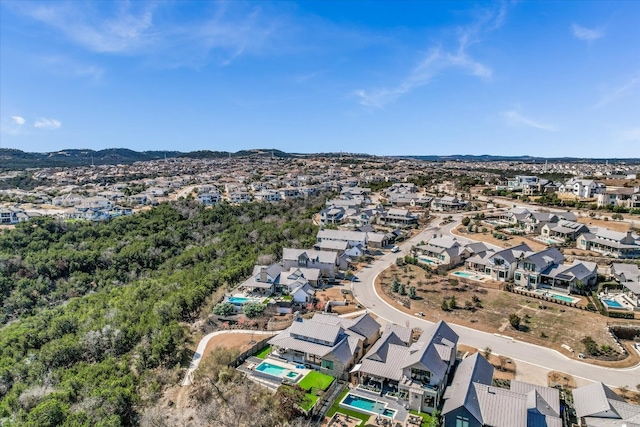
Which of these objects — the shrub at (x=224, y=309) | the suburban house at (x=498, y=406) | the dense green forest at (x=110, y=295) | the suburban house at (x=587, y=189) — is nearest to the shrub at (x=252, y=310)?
the shrub at (x=224, y=309)

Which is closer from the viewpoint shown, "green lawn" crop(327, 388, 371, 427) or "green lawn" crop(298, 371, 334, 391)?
"green lawn" crop(327, 388, 371, 427)

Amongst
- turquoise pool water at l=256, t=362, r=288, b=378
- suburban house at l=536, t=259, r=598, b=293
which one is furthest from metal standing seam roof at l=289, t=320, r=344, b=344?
suburban house at l=536, t=259, r=598, b=293

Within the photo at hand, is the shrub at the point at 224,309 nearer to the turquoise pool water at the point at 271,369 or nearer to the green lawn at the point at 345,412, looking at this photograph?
the turquoise pool water at the point at 271,369

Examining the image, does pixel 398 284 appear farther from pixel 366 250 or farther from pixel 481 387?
pixel 481 387

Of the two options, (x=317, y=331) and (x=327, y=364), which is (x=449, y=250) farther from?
(x=327, y=364)

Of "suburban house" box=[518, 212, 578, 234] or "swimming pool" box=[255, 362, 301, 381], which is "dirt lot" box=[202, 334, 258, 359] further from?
"suburban house" box=[518, 212, 578, 234]

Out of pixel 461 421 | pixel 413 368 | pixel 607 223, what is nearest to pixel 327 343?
pixel 413 368

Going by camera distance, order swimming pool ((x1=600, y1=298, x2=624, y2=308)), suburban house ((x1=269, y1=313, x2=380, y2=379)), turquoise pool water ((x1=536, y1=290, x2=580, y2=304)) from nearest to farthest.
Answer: suburban house ((x1=269, y1=313, x2=380, y2=379)) < swimming pool ((x1=600, y1=298, x2=624, y2=308)) < turquoise pool water ((x1=536, y1=290, x2=580, y2=304))
